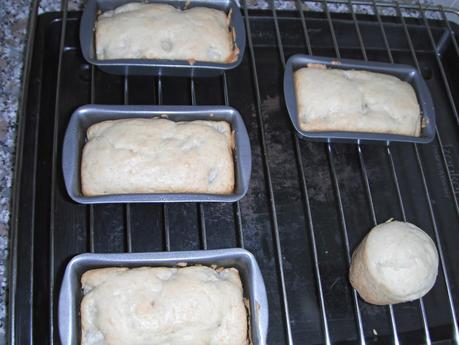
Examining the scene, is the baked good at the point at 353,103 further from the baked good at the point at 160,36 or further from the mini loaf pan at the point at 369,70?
the baked good at the point at 160,36

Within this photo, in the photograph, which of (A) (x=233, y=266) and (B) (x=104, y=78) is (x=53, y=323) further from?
(B) (x=104, y=78)

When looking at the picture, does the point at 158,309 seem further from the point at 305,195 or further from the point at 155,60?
the point at 155,60

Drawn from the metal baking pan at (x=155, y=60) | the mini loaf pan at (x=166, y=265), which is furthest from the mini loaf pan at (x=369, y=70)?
the mini loaf pan at (x=166, y=265)

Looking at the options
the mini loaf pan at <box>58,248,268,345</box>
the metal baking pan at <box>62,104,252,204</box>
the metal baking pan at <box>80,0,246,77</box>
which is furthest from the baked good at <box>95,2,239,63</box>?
the mini loaf pan at <box>58,248,268,345</box>

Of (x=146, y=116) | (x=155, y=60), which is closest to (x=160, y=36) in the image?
(x=155, y=60)

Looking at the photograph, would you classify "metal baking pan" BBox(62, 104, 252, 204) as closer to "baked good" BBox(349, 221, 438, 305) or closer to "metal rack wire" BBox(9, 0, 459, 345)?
"metal rack wire" BBox(9, 0, 459, 345)
